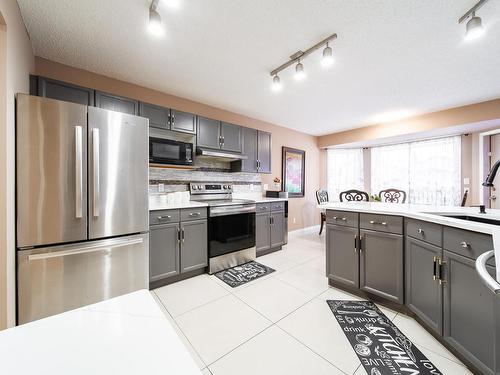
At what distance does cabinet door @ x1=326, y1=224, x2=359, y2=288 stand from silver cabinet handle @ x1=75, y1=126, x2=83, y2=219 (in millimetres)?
2433

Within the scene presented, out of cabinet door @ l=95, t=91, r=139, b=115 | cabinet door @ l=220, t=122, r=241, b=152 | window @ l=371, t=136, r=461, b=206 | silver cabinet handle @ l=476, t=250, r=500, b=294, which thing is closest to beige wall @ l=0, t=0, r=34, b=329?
cabinet door @ l=95, t=91, r=139, b=115

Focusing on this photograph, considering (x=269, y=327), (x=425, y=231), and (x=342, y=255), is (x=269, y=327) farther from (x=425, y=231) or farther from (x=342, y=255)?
(x=425, y=231)

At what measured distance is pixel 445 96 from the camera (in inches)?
122

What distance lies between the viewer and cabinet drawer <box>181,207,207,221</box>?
259cm

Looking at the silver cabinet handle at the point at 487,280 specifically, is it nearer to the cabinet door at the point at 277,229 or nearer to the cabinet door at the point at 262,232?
the cabinet door at the point at 262,232

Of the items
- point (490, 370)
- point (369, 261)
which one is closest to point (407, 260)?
point (369, 261)

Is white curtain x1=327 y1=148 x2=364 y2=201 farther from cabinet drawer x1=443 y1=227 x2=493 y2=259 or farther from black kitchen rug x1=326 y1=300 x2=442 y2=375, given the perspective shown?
cabinet drawer x1=443 y1=227 x2=493 y2=259

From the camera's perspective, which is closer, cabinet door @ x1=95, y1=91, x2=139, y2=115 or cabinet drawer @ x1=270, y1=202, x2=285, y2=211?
cabinet door @ x1=95, y1=91, x2=139, y2=115

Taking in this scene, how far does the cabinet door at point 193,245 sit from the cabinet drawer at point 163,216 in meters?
0.13

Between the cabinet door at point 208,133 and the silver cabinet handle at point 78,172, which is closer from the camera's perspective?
the silver cabinet handle at point 78,172

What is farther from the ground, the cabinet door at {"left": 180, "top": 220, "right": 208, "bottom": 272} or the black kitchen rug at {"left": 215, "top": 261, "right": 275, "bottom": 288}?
the cabinet door at {"left": 180, "top": 220, "right": 208, "bottom": 272}

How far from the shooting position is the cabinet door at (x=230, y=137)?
336 cm

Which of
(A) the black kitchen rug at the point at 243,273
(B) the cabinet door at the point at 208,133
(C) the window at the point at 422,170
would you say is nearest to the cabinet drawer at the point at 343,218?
(A) the black kitchen rug at the point at 243,273

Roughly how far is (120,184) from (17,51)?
119 centimetres
